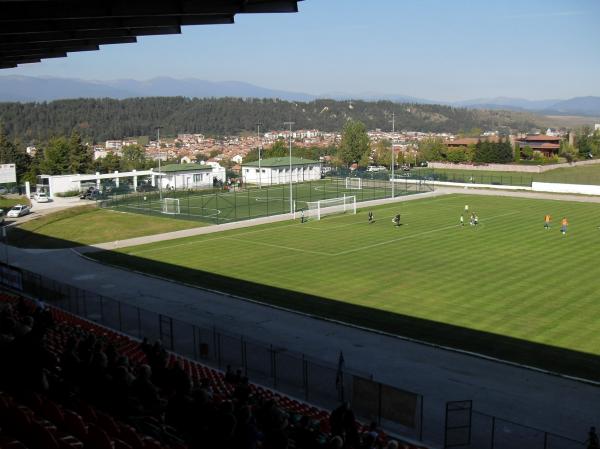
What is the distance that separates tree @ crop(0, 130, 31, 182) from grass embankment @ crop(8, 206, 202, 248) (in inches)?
1697

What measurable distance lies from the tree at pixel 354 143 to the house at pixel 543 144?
106 feet

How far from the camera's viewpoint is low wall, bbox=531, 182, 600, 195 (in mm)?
75438

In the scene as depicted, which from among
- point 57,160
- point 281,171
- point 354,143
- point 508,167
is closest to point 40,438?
point 281,171

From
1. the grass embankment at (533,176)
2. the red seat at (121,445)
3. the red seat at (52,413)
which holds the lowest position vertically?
the grass embankment at (533,176)

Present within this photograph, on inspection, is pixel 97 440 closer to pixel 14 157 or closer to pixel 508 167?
pixel 14 157

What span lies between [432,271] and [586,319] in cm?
1033

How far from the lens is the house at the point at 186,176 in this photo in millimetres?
85062

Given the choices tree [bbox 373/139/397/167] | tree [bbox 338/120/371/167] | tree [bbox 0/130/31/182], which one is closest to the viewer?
tree [bbox 0/130/31/182]

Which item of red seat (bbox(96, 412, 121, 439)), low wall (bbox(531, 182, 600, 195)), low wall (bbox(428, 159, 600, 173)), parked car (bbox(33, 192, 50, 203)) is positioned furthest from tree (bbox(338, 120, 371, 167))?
red seat (bbox(96, 412, 121, 439))

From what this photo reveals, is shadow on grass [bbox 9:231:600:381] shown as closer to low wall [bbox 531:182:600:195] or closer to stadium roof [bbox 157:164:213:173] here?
stadium roof [bbox 157:164:213:173]

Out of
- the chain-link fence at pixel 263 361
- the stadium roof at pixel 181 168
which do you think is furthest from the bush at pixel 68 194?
the chain-link fence at pixel 263 361

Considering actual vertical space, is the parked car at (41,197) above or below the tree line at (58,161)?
below

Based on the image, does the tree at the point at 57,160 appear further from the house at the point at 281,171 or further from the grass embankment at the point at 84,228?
the grass embankment at the point at 84,228

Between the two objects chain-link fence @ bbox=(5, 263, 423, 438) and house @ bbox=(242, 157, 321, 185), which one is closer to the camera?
chain-link fence @ bbox=(5, 263, 423, 438)
